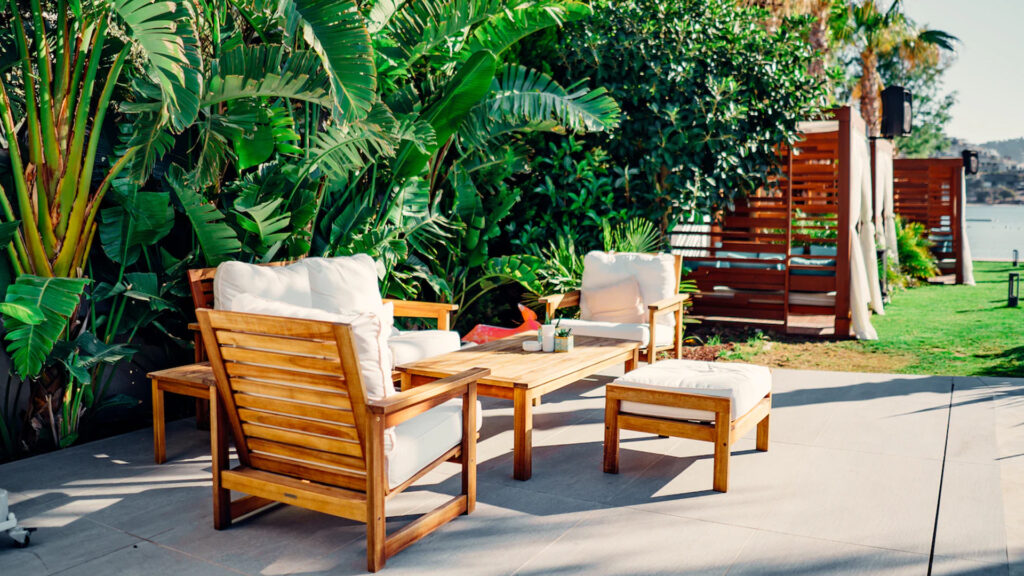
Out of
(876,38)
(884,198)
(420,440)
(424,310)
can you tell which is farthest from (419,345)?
(876,38)

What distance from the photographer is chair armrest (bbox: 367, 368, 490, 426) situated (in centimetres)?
263

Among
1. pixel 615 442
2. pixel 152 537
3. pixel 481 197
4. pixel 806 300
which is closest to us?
pixel 152 537

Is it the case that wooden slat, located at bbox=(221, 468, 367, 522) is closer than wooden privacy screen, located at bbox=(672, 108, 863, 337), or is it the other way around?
wooden slat, located at bbox=(221, 468, 367, 522)

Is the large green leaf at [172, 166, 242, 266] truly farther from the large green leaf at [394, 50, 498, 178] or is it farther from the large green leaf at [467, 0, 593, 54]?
the large green leaf at [467, 0, 593, 54]

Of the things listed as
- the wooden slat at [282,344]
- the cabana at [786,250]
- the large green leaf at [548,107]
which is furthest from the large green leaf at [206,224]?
the cabana at [786,250]

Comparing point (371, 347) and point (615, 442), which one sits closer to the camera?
point (371, 347)

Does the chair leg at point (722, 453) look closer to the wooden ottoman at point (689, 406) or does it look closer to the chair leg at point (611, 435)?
the wooden ottoman at point (689, 406)

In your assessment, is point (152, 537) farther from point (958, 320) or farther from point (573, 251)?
point (958, 320)

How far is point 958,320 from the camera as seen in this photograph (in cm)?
894

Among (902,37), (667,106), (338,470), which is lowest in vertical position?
(338,470)

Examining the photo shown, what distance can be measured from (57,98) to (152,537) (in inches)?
90.4

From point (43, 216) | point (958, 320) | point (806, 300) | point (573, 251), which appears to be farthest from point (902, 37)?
point (43, 216)

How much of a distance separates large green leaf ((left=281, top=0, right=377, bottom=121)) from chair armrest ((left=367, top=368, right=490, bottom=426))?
1520 mm

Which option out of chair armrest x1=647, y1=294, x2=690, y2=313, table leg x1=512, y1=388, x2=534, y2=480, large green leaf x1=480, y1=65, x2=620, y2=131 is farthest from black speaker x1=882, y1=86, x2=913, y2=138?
table leg x1=512, y1=388, x2=534, y2=480
